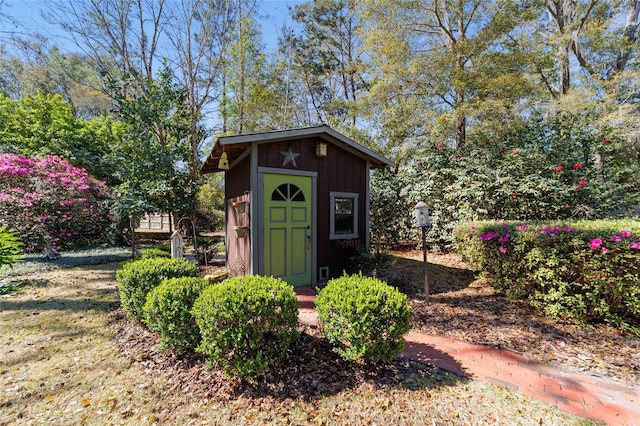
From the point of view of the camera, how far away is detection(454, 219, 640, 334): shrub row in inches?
126

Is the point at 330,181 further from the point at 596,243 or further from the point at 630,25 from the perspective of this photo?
the point at 630,25

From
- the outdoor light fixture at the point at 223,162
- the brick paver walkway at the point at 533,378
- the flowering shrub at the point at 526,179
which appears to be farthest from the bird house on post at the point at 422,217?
the outdoor light fixture at the point at 223,162

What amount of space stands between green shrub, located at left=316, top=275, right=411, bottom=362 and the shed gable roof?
3.02 metres

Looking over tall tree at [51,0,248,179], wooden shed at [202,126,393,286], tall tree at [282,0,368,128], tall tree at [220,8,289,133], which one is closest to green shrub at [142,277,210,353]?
wooden shed at [202,126,393,286]

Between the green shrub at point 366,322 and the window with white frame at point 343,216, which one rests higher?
the window with white frame at point 343,216

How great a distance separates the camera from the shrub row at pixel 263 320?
2307 millimetres

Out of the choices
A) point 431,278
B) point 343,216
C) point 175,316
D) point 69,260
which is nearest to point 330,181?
point 343,216

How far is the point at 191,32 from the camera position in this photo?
10195 mm

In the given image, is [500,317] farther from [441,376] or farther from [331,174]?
[331,174]

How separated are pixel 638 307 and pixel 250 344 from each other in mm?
4304

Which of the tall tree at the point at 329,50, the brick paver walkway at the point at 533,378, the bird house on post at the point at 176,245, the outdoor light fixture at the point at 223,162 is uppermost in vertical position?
the tall tree at the point at 329,50

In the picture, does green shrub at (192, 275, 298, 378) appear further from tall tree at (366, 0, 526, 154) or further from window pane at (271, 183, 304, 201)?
tall tree at (366, 0, 526, 154)

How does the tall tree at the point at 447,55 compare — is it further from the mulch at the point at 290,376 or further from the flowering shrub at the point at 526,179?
the mulch at the point at 290,376

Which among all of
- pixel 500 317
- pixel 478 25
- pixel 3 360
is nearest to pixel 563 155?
pixel 500 317
